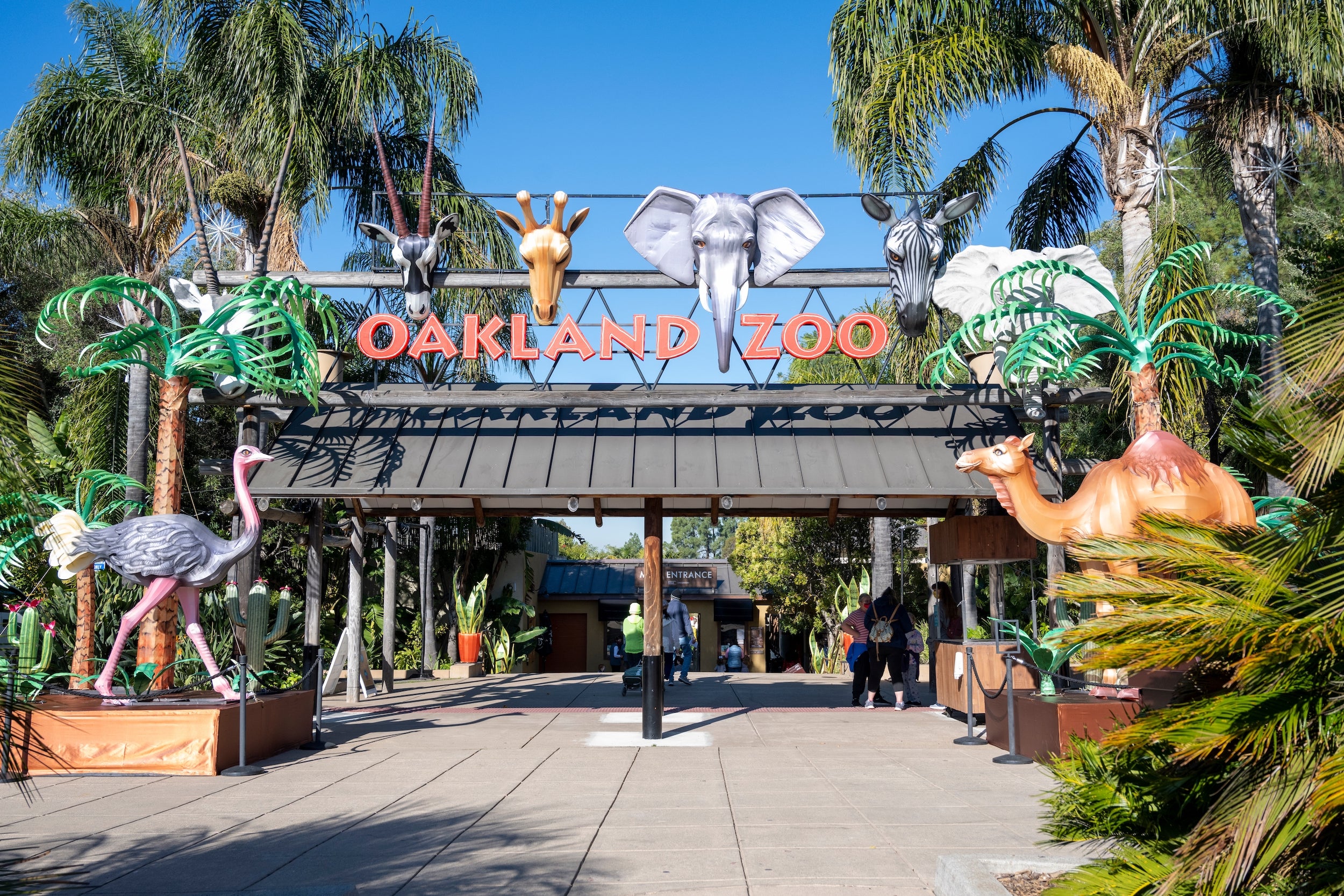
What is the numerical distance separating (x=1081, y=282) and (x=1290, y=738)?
10792 millimetres

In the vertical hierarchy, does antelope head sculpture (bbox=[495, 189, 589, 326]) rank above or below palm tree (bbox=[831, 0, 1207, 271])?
below

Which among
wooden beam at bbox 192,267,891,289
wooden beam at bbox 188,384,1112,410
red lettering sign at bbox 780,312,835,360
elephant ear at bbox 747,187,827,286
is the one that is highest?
elephant ear at bbox 747,187,827,286

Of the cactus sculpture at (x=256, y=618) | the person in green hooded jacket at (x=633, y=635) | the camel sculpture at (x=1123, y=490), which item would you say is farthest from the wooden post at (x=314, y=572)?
the camel sculpture at (x=1123, y=490)

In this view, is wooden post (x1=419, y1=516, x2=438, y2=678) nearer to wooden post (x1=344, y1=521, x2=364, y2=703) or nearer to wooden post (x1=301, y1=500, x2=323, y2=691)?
wooden post (x1=344, y1=521, x2=364, y2=703)

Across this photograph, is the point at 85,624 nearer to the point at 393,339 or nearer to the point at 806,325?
the point at 393,339

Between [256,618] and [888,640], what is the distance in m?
9.22

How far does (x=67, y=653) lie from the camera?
1603cm

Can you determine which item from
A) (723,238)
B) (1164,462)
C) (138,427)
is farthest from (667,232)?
(138,427)

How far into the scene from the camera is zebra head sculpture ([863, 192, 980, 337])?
13.9 meters

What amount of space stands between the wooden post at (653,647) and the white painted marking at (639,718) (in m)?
1.52

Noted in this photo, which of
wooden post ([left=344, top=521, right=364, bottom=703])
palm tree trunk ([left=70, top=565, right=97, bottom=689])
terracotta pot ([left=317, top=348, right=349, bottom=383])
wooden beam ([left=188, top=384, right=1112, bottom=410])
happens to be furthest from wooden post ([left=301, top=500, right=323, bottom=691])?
palm tree trunk ([left=70, top=565, right=97, bottom=689])

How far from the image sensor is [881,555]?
827 inches

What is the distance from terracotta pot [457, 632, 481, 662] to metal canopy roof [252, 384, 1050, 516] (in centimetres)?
961

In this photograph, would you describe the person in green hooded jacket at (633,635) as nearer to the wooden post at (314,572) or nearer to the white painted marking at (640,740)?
the white painted marking at (640,740)
